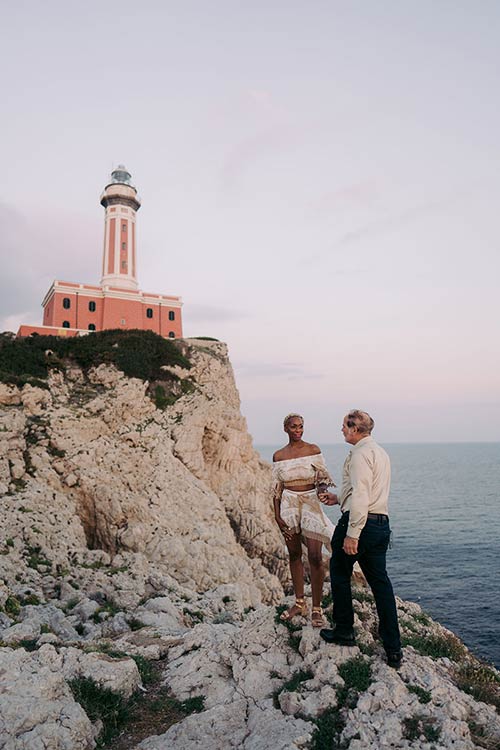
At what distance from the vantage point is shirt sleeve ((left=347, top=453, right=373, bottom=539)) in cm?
523

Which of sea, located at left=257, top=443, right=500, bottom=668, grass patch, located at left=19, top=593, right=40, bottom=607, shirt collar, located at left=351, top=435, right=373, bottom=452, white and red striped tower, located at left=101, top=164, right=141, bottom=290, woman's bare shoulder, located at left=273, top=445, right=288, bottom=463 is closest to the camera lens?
shirt collar, located at left=351, top=435, right=373, bottom=452

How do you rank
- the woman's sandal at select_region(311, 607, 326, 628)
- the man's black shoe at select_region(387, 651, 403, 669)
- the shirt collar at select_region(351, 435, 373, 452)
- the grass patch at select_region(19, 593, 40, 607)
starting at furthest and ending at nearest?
1. the grass patch at select_region(19, 593, 40, 607)
2. the woman's sandal at select_region(311, 607, 326, 628)
3. the shirt collar at select_region(351, 435, 373, 452)
4. the man's black shoe at select_region(387, 651, 403, 669)

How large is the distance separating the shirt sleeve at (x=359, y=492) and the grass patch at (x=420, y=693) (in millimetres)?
1892

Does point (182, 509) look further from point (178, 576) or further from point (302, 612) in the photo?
point (302, 612)

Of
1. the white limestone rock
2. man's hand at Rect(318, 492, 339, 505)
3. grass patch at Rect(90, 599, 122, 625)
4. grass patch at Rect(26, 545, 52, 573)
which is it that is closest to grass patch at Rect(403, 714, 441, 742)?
man's hand at Rect(318, 492, 339, 505)

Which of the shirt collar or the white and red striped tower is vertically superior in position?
the white and red striped tower

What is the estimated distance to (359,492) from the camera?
5285 millimetres

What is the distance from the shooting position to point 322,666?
5.60 meters

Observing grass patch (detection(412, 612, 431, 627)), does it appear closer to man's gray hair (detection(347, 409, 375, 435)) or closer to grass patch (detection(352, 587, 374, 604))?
grass patch (detection(352, 587, 374, 604))

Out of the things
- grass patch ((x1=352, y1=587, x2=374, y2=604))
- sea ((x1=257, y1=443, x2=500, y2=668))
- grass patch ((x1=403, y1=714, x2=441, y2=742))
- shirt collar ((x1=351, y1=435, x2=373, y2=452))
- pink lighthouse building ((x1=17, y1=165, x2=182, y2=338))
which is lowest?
sea ((x1=257, y1=443, x2=500, y2=668))

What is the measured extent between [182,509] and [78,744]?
53.2 feet

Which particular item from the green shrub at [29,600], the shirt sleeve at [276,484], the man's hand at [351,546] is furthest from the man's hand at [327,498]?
the green shrub at [29,600]

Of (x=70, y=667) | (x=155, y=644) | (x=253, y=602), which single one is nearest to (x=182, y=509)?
(x=253, y=602)

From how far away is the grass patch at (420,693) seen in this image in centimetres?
506
